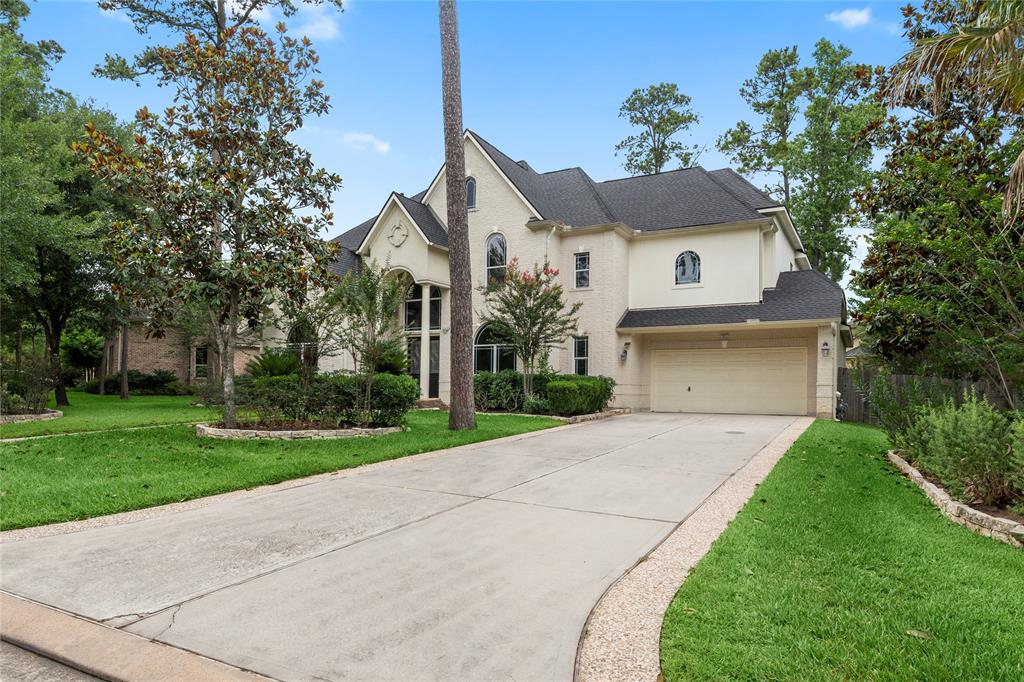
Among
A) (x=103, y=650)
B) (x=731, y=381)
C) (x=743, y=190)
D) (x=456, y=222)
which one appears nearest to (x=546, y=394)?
(x=456, y=222)

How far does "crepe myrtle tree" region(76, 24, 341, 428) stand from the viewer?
34.1 feet

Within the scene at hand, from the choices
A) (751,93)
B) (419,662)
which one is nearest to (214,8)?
(419,662)

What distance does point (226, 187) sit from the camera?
34.2 ft

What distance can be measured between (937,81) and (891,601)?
7.60 m

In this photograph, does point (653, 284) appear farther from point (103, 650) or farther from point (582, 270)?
point (103, 650)

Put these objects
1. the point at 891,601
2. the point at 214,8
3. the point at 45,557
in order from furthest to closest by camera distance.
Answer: the point at 214,8, the point at 45,557, the point at 891,601

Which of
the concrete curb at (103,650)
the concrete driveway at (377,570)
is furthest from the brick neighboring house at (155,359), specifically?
the concrete curb at (103,650)

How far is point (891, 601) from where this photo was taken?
3568mm

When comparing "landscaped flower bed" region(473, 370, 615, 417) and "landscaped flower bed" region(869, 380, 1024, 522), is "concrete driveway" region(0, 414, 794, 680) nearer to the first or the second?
"landscaped flower bed" region(869, 380, 1024, 522)

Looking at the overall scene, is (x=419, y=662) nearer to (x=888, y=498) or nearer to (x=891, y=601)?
(x=891, y=601)

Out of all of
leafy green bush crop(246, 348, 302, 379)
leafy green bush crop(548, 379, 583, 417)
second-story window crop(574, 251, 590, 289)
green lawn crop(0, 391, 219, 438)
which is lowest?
green lawn crop(0, 391, 219, 438)

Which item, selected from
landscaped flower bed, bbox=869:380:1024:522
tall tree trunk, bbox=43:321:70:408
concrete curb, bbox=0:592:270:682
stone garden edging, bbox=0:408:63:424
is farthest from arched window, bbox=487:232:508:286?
concrete curb, bbox=0:592:270:682

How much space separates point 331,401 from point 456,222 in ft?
15.4

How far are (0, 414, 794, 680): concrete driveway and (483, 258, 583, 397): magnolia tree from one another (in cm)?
951
